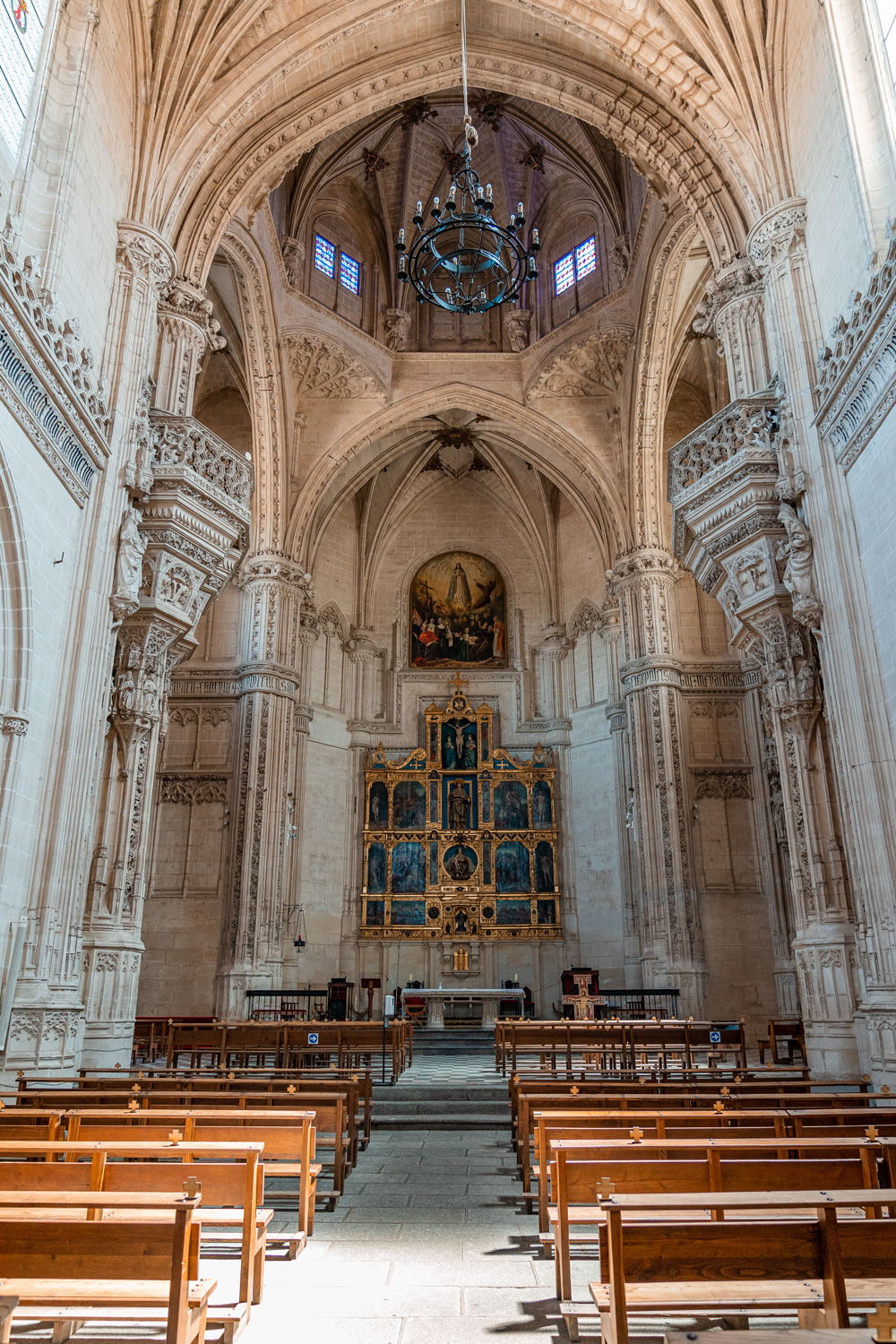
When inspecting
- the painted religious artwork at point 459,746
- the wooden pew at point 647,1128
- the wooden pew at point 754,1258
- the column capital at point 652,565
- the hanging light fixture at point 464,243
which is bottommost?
the wooden pew at point 754,1258

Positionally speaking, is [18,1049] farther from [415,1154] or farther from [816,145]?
[816,145]

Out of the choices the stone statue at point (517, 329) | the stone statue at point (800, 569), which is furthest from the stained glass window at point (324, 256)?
the stone statue at point (800, 569)

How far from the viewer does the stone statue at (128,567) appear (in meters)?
11.6

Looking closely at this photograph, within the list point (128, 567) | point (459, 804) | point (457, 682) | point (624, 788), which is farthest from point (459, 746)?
point (128, 567)

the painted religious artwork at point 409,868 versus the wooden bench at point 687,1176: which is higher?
the painted religious artwork at point 409,868

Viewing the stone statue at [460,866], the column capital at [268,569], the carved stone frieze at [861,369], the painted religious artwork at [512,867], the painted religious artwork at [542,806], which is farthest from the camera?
the painted religious artwork at [542,806]

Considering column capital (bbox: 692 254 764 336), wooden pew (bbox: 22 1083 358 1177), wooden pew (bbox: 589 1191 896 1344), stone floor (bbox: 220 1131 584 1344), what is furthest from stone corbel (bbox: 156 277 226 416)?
wooden pew (bbox: 589 1191 896 1344)

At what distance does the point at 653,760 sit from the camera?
2066cm

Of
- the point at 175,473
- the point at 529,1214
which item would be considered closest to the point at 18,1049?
the point at 529,1214

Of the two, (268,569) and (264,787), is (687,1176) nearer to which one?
(264,787)

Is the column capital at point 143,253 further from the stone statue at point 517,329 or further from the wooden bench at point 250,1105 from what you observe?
the stone statue at point 517,329

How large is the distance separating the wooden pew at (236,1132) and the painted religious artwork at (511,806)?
20.6 metres

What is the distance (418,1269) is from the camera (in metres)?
5.00

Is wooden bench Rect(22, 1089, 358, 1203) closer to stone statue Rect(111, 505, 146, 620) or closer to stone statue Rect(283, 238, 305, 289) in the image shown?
stone statue Rect(111, 505, 146, 620)
